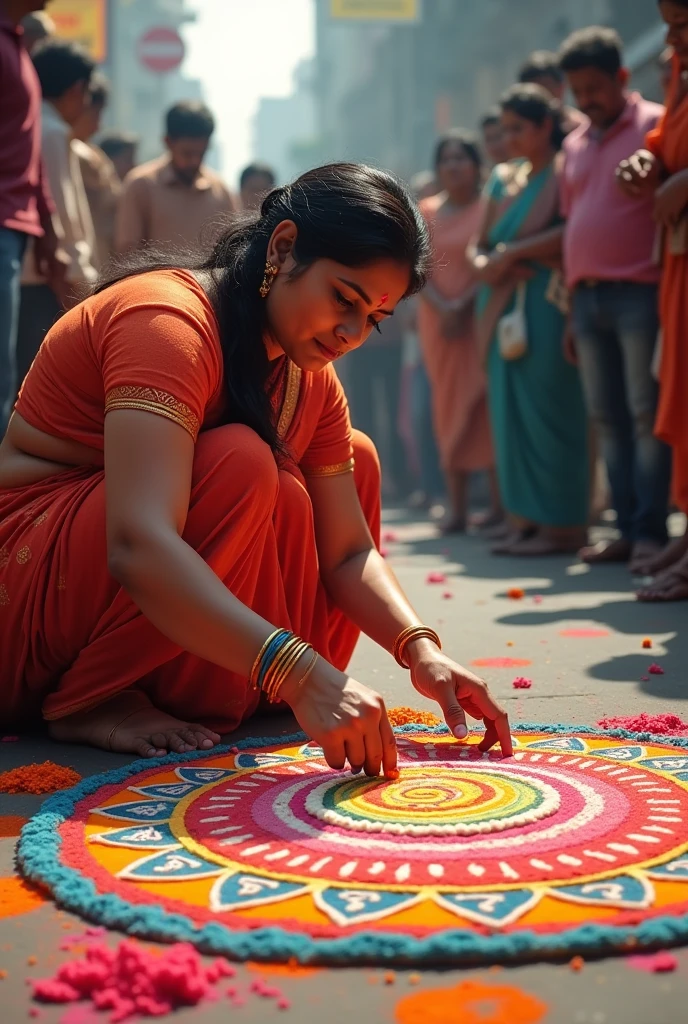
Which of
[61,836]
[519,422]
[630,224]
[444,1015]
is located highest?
[630,224]

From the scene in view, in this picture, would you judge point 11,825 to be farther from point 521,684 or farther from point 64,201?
point 64,201

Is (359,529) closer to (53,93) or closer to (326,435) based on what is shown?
(326,435)

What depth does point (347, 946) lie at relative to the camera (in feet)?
4.91

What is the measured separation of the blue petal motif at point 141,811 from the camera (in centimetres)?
205

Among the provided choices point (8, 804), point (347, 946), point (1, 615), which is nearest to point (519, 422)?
point (1, 615)

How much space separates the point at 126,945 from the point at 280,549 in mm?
1331

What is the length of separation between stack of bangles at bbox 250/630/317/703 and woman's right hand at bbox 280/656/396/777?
0.03ft

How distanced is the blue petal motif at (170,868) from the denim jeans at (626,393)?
12.7 feet

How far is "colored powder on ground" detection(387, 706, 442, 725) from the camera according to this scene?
2.76 meters

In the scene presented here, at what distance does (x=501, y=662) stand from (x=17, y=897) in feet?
6.28

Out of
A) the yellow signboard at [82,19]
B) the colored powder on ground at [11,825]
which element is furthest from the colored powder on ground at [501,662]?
the yellow signboard at [82,19]

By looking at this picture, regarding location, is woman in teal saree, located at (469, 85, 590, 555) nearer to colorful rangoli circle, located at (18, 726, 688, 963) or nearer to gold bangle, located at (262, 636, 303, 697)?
colorful rangoli circle, located at (18, 726, 688, 963)

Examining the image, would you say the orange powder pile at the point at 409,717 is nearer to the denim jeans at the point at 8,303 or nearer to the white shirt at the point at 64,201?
the denim jeans at the point at 8,303

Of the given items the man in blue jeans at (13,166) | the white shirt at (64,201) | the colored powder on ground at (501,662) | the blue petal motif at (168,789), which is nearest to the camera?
the blue petal motif at (168,789)
